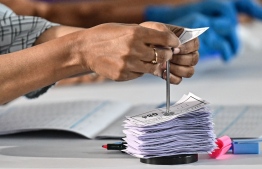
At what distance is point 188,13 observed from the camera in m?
2.06

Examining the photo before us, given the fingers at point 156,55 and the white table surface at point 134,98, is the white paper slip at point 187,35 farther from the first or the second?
the white table surface at point 134,98

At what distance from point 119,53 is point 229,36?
105 cm

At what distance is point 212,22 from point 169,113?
3.21ft

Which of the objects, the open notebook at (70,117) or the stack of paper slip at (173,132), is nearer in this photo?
the stack of paper slip at (173,132)

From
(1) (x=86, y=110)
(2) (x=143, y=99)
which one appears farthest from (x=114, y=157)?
(2) (x=143, y=99)

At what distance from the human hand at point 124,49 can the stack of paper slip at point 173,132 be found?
0.06 m

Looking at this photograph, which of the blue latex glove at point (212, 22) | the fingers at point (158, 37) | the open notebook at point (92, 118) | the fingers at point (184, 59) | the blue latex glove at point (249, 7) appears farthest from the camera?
the blue latex glove at point (249, 7)

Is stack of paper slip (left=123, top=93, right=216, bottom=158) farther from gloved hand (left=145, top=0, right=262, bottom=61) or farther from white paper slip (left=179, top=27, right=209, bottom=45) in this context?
gloved hand (left=145, top=0, right=262, bottom=61)

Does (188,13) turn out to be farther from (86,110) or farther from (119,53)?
(119,53)

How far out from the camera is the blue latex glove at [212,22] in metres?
1.87

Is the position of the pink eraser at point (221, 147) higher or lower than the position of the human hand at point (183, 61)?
lower

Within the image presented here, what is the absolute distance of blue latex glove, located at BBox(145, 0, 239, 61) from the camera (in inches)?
73.4

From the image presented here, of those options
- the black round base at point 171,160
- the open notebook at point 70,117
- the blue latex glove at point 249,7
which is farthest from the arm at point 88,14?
the black round base at point 171,160

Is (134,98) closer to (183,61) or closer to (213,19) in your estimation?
(213,19)
